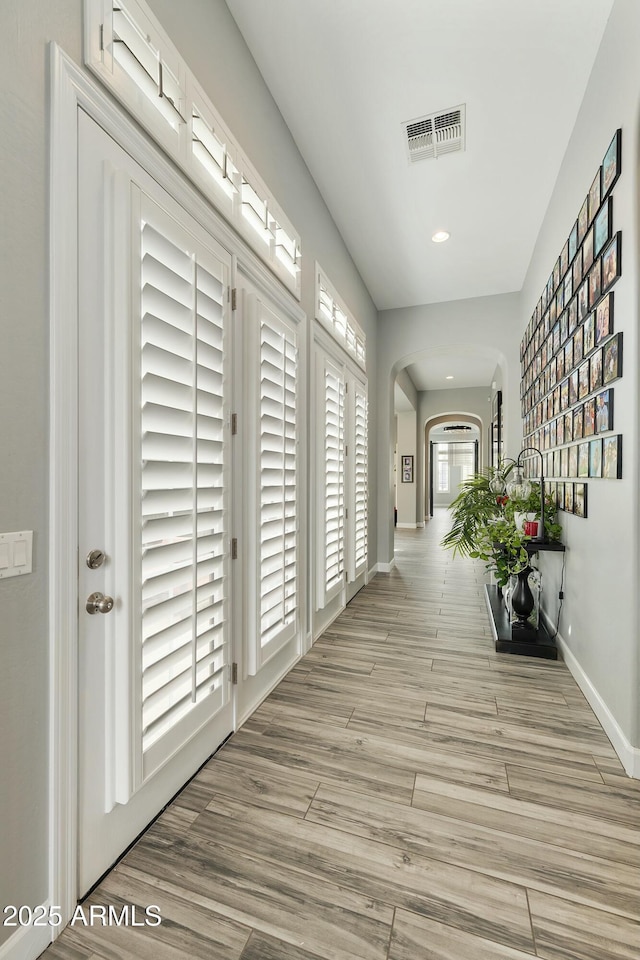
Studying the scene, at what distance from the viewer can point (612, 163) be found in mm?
1910

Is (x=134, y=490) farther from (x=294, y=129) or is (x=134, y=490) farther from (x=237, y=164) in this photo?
(x=294, y=129)

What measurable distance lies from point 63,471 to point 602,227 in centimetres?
247

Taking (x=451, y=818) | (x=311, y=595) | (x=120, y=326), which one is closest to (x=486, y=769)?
(x=451, y=818)

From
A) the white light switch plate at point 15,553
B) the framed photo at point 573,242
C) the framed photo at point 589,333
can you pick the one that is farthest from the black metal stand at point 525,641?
the white light switch plate at point 15,553

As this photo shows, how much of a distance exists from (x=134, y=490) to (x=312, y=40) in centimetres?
229

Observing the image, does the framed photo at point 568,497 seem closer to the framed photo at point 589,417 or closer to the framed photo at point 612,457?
the framed photo at point 589,417

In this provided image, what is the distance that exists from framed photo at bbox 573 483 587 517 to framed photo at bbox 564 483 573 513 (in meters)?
0.07

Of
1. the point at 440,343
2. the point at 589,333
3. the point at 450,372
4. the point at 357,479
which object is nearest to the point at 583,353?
the point at 589,333

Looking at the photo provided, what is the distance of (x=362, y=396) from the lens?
4.40m

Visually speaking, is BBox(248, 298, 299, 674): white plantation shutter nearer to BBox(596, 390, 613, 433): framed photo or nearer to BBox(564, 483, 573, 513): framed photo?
BBox(596, 390, 613, 433): framed photo

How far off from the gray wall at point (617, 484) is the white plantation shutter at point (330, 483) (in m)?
1.58

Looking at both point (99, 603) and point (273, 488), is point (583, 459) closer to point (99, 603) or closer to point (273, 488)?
point (273, 488)

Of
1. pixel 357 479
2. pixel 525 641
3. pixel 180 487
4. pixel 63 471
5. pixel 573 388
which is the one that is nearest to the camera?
pixel 63 471

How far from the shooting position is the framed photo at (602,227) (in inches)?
77.4
